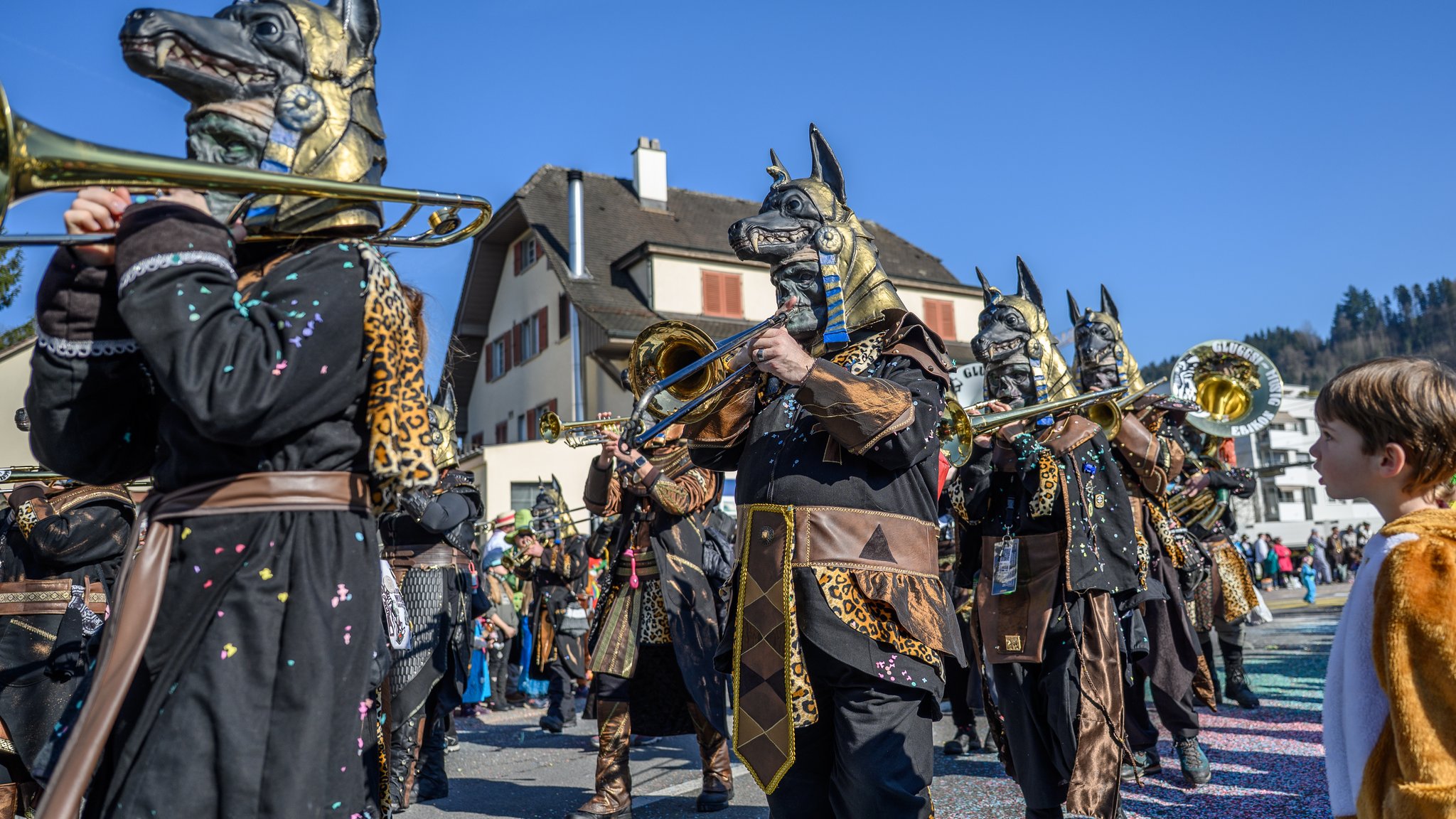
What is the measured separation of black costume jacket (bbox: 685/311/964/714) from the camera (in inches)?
132

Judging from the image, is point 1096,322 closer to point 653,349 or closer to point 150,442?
point 653,349

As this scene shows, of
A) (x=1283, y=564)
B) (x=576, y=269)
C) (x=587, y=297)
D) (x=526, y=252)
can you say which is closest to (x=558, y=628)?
(x=587, y=297)

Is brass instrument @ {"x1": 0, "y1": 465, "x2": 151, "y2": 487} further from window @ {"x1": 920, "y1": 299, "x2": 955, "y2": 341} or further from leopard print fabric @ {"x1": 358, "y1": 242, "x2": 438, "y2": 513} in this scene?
window @ {"x1": 920, "y1": 299, "x2": 955, "y2": 341}

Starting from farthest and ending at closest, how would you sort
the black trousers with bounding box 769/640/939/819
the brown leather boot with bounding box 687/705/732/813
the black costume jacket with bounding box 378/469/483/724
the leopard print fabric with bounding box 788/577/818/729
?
the black costume jacket with bounding box 378/469/483/724 → the brown leather boot with bounding box 687/705/732/813 → the leopard print fabric with bounding box 788/577/818/729 → the black trousers with bounding box 769/640/939/819

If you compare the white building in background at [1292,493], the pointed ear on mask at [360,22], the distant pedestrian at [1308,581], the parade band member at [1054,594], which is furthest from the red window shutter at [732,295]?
the white building in background at [1292,493]

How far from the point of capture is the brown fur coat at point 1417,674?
6.94 feet

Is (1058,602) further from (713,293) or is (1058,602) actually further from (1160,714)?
(713,293)

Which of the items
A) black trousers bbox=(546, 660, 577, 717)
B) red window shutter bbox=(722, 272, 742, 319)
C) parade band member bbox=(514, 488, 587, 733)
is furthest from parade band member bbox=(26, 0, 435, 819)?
red window shutter bbox=(722, 272, 742, 319)

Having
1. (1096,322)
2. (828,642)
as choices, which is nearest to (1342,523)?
(1096,322)

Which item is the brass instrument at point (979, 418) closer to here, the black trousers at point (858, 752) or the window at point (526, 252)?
the black trousers at point (858, 752)

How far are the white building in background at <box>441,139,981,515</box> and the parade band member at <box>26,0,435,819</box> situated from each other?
20.4 meters

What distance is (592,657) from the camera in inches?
248

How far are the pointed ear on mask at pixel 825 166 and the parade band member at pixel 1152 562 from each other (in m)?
2.41

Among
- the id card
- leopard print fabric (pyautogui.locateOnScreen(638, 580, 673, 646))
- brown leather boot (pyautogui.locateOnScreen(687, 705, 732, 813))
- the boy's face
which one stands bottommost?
brown leather boot (pyautogui.locateOnScreen(687, 705, 732, 813))
